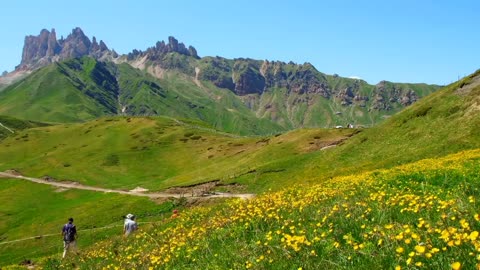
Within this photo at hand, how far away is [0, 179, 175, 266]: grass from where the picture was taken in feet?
181

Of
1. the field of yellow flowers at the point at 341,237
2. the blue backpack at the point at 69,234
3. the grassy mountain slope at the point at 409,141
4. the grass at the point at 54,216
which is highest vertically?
the grassy mountain slope at the point at 409,141

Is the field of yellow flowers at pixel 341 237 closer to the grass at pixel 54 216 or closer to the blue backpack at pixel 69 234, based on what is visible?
the blue backpack at pixel 69 234

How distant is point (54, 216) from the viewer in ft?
247

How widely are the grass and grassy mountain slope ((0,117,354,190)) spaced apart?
44.2ft

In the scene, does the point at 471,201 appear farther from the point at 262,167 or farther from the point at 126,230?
the point at 262,167

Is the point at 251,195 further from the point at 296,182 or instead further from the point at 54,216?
the point at 54,216

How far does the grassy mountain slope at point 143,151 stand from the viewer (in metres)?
92.7

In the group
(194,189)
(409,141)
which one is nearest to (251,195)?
(194,189)

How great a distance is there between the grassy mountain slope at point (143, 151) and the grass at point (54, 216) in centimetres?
1347

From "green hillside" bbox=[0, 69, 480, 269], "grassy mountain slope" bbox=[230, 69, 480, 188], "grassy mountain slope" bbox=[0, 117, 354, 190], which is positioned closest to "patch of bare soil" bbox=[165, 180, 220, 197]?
"grassy mountain slope" bbox=[0, 117, 354, 190]

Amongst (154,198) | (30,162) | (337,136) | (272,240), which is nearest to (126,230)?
(272,240)

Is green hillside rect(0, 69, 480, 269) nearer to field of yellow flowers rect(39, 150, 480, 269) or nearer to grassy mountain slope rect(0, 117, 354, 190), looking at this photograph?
field of yellow flowers rect(39, 150, 480, 269)

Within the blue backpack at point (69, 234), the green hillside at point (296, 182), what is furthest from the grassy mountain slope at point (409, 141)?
the blue backpack at point (69, 234)

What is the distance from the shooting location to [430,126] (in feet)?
184
